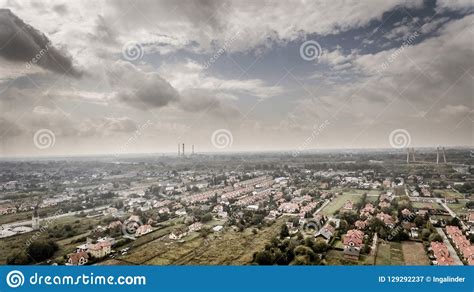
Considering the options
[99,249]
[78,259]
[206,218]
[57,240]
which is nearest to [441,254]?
[206,218]

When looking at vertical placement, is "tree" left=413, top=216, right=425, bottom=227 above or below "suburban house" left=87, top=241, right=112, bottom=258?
above

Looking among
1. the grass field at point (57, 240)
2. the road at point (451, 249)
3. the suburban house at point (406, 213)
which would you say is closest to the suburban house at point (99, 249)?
the grass field at point (57, 240)

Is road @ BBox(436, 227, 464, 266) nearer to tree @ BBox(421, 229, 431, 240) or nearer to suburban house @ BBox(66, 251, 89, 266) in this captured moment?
tree @ BBox(421, 229, 431, 240)

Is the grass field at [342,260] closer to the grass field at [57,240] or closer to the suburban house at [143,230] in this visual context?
the suburban house at [143,230]

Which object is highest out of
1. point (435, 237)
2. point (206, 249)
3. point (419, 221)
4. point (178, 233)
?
point (419, 221)

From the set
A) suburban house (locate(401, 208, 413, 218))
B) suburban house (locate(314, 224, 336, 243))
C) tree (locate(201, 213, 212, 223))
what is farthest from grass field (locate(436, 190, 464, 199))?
tree (locate(201, 213, 212, 223))

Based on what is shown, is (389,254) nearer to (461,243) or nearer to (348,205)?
(461,243)

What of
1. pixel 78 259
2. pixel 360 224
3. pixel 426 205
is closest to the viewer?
pixel 78 259
